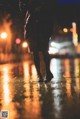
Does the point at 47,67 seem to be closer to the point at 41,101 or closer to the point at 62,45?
the point at 41,101

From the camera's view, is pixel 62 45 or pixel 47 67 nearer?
pixel 47 67

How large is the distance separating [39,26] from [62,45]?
2906cm

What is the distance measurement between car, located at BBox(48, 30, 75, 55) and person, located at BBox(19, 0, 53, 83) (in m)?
25.7

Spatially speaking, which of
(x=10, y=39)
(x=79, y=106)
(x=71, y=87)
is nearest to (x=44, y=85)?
(x=71, y=87)

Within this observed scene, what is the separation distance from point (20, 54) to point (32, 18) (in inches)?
1072

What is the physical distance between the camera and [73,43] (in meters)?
40.7

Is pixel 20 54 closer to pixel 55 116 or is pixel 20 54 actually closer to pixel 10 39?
pixel 10 39

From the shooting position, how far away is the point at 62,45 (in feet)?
129

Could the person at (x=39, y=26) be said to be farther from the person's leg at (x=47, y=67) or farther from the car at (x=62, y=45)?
the car at (x=62, y=45)

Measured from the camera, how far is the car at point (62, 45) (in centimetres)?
3700

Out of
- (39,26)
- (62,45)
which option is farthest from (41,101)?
(62,45)

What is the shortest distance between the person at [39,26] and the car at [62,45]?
25718 mm

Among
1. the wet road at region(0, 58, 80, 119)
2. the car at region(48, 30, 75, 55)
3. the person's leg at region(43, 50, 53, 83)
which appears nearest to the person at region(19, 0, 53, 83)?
the person's leg at region(43, 50, 53, 83)

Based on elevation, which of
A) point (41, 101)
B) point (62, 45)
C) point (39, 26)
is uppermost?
point (62, 45)
